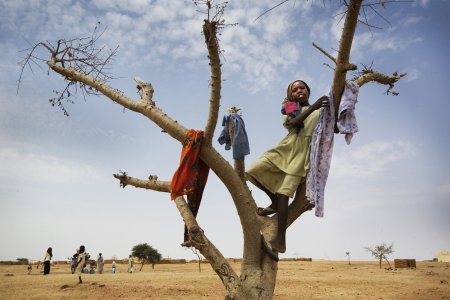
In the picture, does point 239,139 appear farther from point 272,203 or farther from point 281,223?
point 281,223

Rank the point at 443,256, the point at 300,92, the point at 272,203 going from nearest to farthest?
the point at 272,203 → the point at 300,92 → the point at 443,256

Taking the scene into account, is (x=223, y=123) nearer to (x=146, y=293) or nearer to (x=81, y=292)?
(x=146, y=293)

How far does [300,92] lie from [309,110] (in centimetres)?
59

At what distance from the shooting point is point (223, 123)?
4270 mm

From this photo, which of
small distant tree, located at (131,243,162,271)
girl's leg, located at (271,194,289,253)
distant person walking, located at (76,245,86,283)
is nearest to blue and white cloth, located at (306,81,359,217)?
girl's leg, located at (271,194,289,253)

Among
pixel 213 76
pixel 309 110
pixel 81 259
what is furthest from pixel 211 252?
pixel 81 259

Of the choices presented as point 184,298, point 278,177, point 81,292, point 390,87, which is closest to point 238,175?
point 278,177

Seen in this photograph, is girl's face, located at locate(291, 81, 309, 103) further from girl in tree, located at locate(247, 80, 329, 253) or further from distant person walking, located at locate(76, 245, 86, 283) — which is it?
distant person walking, located at locate(76, 245, 86, 283)

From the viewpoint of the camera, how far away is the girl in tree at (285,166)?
380cm

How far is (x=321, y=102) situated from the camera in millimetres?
3742

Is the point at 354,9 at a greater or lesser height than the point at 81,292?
greater

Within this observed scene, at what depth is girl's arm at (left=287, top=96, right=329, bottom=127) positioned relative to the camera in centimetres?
372

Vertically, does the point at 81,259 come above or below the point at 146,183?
below

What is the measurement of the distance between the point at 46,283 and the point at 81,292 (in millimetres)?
2307
